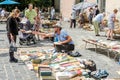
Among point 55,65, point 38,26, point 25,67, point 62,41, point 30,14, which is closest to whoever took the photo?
point 55,65

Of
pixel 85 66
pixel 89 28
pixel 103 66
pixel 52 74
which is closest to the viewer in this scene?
pixel 52 74

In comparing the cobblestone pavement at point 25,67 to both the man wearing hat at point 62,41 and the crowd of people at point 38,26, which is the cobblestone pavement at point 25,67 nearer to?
the crowd of people at point 38,26

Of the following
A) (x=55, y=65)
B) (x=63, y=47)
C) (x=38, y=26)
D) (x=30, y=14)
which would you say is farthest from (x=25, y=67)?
(x=38, y=26)

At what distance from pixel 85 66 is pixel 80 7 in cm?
1939

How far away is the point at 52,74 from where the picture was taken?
10281mm

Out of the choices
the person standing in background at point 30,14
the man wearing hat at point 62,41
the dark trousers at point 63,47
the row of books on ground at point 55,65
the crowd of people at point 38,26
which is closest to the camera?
the row of books on ground at point 55,65

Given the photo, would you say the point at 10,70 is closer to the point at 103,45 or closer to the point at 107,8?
the point at 103,45

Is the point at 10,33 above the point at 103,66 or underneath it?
above

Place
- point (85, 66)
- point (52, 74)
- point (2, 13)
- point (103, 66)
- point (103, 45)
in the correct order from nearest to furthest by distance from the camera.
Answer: point (52, 74), point (85, 66), point (103, 66), point (103, 45), point (2, 13)

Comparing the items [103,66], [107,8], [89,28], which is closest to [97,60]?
[103,66]

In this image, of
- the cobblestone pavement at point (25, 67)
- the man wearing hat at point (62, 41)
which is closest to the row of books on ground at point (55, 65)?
the cobblestone pavement at point (25, 67)

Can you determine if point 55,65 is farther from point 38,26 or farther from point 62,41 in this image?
point 38,26

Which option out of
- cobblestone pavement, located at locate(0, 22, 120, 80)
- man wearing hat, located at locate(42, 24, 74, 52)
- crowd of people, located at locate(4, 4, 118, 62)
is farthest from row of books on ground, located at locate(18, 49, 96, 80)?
crowd of people, located at locate(4, 4, 118, 62)

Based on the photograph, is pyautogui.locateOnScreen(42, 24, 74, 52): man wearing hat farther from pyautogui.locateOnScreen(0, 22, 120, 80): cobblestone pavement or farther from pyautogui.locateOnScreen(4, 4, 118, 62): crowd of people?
pyautogui.locateOnScreen(0, 22, 120, 80): cobblestone pavement
